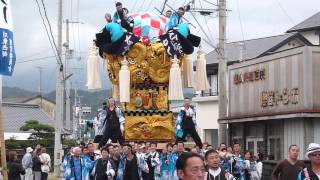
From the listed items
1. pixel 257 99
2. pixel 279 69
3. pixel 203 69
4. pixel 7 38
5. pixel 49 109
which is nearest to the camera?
pixel 7 38

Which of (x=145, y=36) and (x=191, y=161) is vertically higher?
(x=145, y=36)

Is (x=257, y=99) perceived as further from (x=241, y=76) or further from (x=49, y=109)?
(x=49, y=109)

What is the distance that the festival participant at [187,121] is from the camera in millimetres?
15875

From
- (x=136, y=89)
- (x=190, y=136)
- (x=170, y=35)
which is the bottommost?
(x=190, y=136)

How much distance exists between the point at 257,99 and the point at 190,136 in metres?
8.11

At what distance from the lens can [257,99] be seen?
79.4 feet

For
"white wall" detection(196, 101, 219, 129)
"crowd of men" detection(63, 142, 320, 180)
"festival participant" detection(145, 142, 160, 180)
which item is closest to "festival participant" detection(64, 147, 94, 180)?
"crowd of men" detection(63, 142, 320, 180)

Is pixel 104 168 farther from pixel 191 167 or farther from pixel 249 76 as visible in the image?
pixel 249 76

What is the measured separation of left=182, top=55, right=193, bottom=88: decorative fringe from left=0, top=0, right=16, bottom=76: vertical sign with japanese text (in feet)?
27.9

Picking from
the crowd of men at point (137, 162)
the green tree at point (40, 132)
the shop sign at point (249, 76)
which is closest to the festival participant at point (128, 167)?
the crowd of men at point (137, 162)

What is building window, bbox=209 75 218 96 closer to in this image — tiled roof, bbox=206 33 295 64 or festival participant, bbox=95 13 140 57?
tiled roof, bbox=206 33 295 64

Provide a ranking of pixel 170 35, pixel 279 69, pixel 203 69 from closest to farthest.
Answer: pixel 170 35 < pixel 203 69 < pixel 279 69

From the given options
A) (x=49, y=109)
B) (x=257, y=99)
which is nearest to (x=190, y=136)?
(x=257, y=99)

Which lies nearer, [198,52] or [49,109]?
[198,52]
